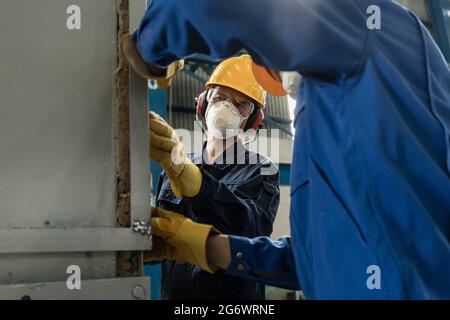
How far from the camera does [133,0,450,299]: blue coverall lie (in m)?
0.83

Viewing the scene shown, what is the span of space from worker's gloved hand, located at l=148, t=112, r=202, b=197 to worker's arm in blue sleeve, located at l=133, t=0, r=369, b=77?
0.30 metres

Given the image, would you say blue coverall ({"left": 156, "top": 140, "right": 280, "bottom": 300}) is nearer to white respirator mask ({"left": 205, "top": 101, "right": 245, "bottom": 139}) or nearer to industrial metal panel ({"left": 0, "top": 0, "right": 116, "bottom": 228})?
white respirator mask ({"left": 205, "top": 101, "right": 245, "bottom": 139})

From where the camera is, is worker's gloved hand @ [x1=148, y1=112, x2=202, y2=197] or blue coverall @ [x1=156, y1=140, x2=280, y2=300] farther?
blue coverall @ [x1=156, y1=140, x2=280, y2=300]

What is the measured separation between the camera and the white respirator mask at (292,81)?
1025mm

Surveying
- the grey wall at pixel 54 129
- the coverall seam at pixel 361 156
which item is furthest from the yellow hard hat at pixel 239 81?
the coverall seam at pixel 361 156

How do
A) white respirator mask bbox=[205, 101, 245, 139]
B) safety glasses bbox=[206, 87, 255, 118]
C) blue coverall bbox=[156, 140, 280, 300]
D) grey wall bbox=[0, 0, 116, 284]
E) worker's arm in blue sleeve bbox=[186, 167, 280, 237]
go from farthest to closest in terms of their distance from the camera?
safety glasses bbox=[206, 87, 255, 118], white respirator mask bbox=[205, 101, 245, 139], blue coverall bbox=[156, 140, 280, 300], worker's arm in blue sleeve bbox=[186, 167, 280, 237], grey wall bbox=[0, 0, 116, 284]

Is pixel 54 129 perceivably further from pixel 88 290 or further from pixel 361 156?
pixel 361 156

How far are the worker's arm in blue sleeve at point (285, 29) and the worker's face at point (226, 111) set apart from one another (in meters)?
1.13

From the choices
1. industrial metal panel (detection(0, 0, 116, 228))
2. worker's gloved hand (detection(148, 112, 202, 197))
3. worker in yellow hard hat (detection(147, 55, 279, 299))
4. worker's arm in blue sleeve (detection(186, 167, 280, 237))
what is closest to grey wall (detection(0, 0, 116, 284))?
industrial metal panel (detection(0, 0, 116, 228))

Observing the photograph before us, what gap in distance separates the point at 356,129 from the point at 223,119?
3.91ft

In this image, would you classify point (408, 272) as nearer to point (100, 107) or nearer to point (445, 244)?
point (445, 244)

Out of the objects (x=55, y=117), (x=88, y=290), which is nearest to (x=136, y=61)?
(x=55, y=117)

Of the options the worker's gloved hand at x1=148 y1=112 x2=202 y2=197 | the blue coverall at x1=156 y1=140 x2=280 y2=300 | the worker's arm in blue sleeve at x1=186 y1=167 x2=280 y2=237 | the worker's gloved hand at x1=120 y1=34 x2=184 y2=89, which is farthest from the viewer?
the blue coverall at x1=156 y1=140 x2=280 y2=300

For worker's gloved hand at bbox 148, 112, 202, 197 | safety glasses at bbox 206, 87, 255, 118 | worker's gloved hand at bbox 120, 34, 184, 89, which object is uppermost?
worker's gloved hand at bbox 120, 34, 184, 89
